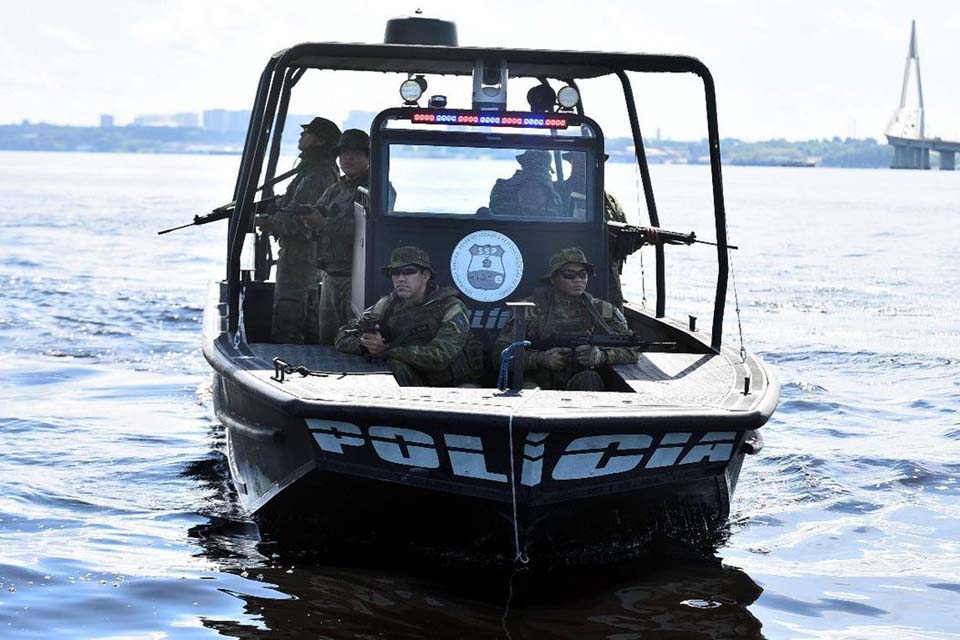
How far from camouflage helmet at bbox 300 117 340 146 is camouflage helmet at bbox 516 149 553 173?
226cm

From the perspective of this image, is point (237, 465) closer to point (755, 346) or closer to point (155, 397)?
point (155, 397)

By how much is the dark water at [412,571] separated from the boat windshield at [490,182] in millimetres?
2044

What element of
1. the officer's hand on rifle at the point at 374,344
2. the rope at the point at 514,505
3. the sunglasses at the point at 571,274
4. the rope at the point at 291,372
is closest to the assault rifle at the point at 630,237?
the sunglasses at the point at 571,274

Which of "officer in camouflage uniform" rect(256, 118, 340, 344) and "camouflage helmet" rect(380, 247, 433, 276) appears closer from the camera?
"camouflage helmet" rect(380, 247, 433, 276)

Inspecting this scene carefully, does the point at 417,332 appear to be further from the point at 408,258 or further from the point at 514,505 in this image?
the point at 514,505

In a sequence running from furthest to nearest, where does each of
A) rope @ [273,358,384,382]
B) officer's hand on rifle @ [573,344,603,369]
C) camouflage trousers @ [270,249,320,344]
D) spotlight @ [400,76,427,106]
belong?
1. camouflage trousers @ [270,249,320,344]
2. spotlight @ [400,76,427,106]
3. officer's hand on rifle @ [573,344,603,369]
4. rope @ [273,358,384,382]

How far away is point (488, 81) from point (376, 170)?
818 mm

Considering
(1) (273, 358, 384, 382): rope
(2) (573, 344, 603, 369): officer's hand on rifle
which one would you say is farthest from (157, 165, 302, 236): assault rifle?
(2) (573, 344, 603, 369): officer's hand on rifle

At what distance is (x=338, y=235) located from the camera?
9.48 m

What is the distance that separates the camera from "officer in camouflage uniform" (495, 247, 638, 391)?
777 centimetres

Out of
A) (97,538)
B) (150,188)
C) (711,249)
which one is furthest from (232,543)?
(150,188)

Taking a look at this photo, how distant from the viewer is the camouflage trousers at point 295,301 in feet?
33.6

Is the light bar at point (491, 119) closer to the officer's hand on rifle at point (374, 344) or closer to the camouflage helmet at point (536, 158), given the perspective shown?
the camouflage helmet at point (536, 158)

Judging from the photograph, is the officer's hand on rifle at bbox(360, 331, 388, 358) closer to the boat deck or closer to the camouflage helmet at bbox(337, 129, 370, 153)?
the boat deck
